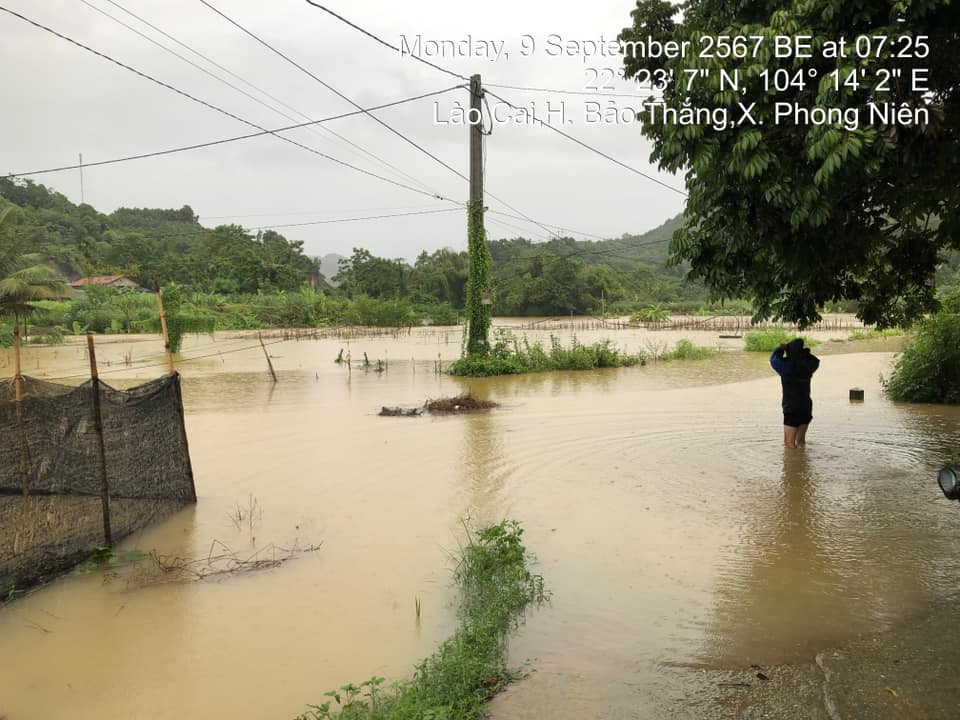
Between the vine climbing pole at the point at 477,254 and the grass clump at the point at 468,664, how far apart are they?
14264mm

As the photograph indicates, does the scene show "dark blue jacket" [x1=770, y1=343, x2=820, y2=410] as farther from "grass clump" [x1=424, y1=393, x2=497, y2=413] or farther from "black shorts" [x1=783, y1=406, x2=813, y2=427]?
"grass clump" [x1=424, y1=393, x2=497, y2=413]

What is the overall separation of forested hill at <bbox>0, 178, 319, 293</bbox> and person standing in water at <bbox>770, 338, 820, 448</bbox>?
45.6 metres

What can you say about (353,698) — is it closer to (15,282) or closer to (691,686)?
(691,686)

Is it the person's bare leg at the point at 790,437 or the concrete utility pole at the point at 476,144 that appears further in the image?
the concrete utility pole at the point at 476,144

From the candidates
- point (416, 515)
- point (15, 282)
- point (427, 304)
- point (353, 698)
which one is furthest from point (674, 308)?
point (353, 698)

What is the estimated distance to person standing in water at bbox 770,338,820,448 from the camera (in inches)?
383

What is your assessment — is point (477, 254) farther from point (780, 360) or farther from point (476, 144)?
point (780, 360)

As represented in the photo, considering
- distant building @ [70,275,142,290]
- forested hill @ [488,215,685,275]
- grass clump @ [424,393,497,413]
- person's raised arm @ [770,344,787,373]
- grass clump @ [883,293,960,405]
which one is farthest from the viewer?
forested hill @ [488,215,685,275]

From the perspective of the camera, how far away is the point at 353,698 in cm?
445

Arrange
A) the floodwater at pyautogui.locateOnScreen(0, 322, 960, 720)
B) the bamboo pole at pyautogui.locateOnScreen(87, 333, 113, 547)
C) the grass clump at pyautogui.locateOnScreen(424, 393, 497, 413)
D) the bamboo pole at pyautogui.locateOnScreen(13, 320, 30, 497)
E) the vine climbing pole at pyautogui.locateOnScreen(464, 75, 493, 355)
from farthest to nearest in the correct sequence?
1. the vine climbing pole at pyautogui.locateOnScreen(464, 75, 493, 355)
2. the grass clump at pyautogui.locateOnScreen(424, 393, 497, 413)
3. the bamboo pole at pyautogui.locateOnScreen(87, 333, 113, 547)
4. the bamboo pole at pyautogui.locateOnScreen(13, 320, 30, 497)
5. the floodwater at pyautogui.locateOnScreen(0, 322, 960, 720)

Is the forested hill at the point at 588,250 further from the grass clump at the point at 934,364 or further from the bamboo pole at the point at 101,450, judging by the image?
the bamboo pole at the point at 101,450

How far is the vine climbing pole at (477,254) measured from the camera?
19547mm

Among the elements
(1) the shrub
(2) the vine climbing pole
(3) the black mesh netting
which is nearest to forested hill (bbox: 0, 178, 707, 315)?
(1) the shrub

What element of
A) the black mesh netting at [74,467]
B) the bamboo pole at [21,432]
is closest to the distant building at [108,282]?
the black mesh netting at [74,467]
